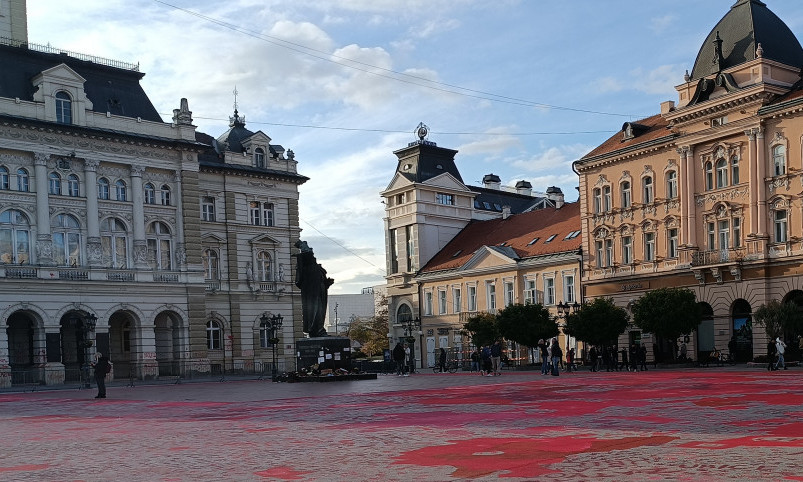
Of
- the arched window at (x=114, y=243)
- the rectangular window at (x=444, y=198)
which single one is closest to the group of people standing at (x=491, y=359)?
the arched window at (x=114, y=243)

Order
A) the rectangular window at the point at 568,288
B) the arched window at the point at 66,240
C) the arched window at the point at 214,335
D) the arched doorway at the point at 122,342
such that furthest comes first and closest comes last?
the arched window at the point at 214,335, the rectangular window at the point at 568,288, the arched doorway at the point at 122,342, the arched window at the point at 66,240

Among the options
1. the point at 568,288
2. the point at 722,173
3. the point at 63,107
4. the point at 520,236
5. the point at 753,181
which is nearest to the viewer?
the point at 753,181

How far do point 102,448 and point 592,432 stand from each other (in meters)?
7.60

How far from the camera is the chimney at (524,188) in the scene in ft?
301

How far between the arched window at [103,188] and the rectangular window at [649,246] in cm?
3236

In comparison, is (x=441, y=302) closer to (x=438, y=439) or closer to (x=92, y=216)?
(x=92, y=216)

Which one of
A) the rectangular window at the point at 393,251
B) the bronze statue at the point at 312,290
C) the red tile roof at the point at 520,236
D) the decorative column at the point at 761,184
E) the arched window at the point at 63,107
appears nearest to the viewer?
the bronze statue at the point at 312,290

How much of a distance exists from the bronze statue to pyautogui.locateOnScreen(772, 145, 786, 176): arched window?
24938 mm

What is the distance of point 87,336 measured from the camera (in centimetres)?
5259

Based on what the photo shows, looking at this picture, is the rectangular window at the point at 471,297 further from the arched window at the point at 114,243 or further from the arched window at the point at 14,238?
the arched window at the point at 14,238

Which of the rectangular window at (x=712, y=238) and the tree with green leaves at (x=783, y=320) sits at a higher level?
the rectangular window at (x=712, y=238)

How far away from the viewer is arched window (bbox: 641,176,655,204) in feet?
180

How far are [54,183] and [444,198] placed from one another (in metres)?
33.8

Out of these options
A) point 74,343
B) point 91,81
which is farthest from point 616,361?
point 91,81
